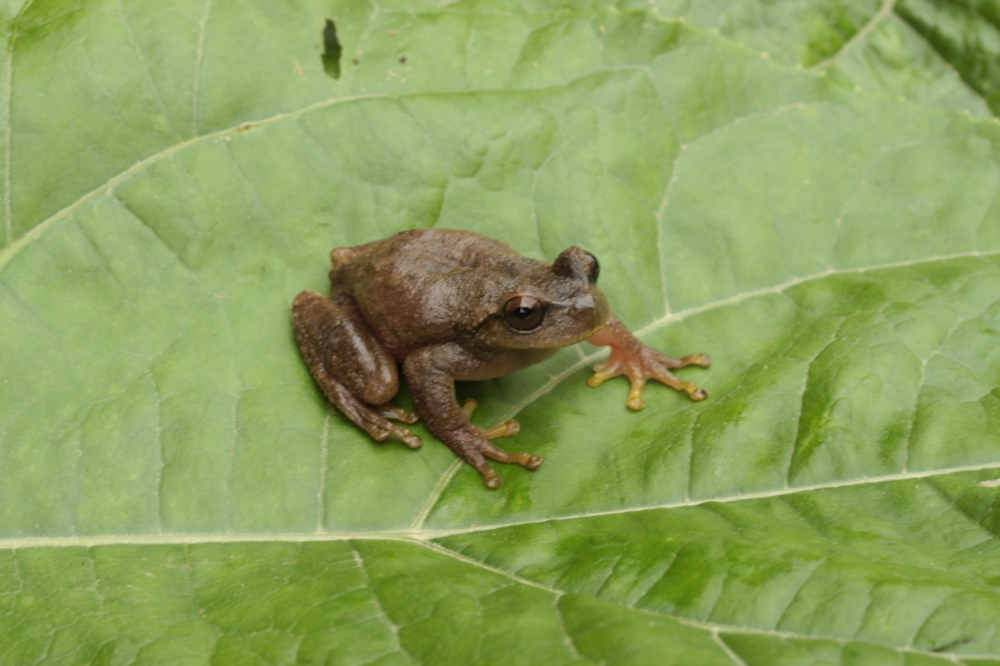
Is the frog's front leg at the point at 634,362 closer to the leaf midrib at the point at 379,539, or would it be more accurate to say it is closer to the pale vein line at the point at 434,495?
the pale vein line at the point at 434,495

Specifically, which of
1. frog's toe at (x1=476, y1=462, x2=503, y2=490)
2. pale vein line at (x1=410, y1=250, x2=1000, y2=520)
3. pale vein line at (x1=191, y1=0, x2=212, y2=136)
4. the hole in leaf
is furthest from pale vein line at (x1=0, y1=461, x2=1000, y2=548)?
the hole in leaf

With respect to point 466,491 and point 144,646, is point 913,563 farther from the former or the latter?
point 144,646

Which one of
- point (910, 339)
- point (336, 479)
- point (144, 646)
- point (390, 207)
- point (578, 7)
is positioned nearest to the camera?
point (144, 646)

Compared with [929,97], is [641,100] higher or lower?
higher

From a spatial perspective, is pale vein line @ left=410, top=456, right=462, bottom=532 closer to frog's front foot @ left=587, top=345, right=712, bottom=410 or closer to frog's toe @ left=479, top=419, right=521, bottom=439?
frog's toe @ left=479, top=419, right=521, bottom=439

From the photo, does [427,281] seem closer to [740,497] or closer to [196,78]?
[196,78]

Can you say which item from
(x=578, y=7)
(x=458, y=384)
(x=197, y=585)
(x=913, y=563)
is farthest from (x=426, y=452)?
(x=578, y=7)
